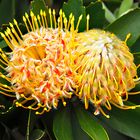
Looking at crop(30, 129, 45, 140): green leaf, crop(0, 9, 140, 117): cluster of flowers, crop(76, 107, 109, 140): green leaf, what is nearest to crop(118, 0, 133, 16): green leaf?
crop(0, 9, 140, 117): cluster of flowers

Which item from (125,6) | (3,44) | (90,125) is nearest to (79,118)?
(90,125)

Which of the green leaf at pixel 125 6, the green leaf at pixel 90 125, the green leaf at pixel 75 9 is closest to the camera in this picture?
the green leaf at pixel 90 125

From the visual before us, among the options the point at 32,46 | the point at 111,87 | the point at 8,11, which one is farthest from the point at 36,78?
the point at 8,11

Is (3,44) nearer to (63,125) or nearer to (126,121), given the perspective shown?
(63,125)

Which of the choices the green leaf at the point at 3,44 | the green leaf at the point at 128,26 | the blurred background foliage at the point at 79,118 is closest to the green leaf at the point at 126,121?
the blurred background foliage at the point at 79,118

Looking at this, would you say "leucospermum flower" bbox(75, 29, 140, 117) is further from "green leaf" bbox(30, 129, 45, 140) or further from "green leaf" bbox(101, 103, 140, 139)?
"green leaf" bbox(30, 129, 45, 140)

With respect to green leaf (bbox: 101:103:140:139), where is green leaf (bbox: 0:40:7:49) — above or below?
above

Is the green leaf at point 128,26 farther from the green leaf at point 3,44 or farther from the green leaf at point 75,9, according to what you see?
the green leaf at point 3,44
